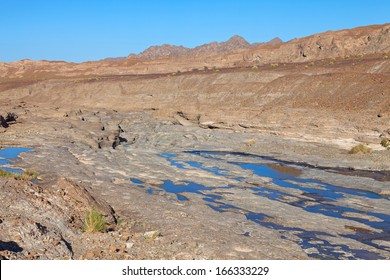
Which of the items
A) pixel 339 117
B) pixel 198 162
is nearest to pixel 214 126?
pixel 339 117

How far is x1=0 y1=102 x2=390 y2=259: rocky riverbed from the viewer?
32.7 feet

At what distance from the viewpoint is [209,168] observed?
912 inches

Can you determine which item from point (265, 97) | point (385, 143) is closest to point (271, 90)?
point (265, 97)

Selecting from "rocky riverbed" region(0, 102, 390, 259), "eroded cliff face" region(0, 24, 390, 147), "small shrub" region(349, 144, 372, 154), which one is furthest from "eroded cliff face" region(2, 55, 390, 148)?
"rocky riverbed" region(0, 102, 390, 259)

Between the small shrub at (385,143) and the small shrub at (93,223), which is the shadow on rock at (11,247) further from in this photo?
the small shrub at (385,143)

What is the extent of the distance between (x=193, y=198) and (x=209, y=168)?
23.4 ft

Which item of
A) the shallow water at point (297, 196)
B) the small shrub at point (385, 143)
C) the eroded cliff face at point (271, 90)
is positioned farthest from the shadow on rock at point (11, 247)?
the eroded cliff face at point (271, 90)

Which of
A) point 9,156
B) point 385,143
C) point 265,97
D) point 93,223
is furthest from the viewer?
point 265,97

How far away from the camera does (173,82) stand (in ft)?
182

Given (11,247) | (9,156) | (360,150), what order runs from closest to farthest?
(11,247), (9,156), (360,150)

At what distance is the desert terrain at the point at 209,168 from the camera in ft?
34.3

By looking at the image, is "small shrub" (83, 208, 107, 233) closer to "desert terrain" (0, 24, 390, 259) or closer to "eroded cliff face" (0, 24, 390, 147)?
"desert terrain" (0, 24, 390, 259)

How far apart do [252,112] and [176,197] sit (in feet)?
76.5

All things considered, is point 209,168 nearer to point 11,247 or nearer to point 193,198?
point 193,198
